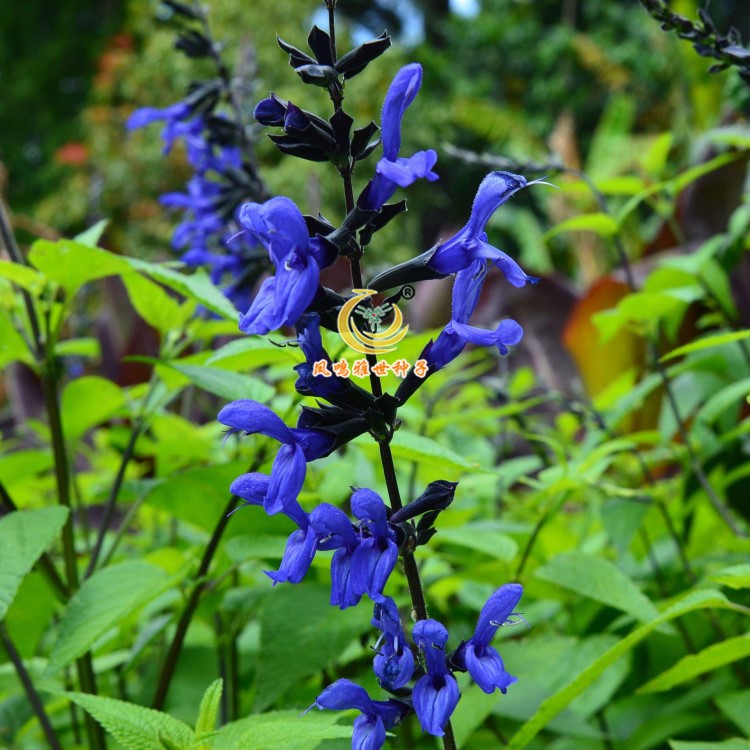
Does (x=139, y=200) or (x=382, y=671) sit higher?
(x=139, y=200)

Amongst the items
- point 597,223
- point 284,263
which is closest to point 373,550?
point 284,263

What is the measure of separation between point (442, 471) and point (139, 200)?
1082cm

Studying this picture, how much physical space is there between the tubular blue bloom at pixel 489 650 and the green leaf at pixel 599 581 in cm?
25

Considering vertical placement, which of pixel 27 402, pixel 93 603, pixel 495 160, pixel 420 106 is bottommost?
pixel 93 603

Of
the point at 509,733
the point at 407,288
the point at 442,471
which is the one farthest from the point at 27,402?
the point at 407,288

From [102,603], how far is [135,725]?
Result: 0.82ft

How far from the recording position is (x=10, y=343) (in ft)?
3.59

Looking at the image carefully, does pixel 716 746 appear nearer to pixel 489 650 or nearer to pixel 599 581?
pixel 599 581

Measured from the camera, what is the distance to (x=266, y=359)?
3.50 feet

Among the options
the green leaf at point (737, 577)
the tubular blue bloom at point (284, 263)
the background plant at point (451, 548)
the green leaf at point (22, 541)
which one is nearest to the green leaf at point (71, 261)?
the background plant at point (451, 548)

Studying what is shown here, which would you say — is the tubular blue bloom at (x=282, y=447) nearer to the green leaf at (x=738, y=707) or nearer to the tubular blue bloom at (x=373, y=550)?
the tubular blue bloom at (x=373, y=550)

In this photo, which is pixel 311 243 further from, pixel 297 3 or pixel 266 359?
pixel 297 3

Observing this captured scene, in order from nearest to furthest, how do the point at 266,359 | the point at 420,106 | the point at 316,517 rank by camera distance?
the point at 316,517 → the point at 266,359 → the point at 420,106

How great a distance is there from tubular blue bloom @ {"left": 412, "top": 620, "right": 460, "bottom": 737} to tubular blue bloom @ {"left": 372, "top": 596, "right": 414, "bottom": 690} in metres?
0.01
